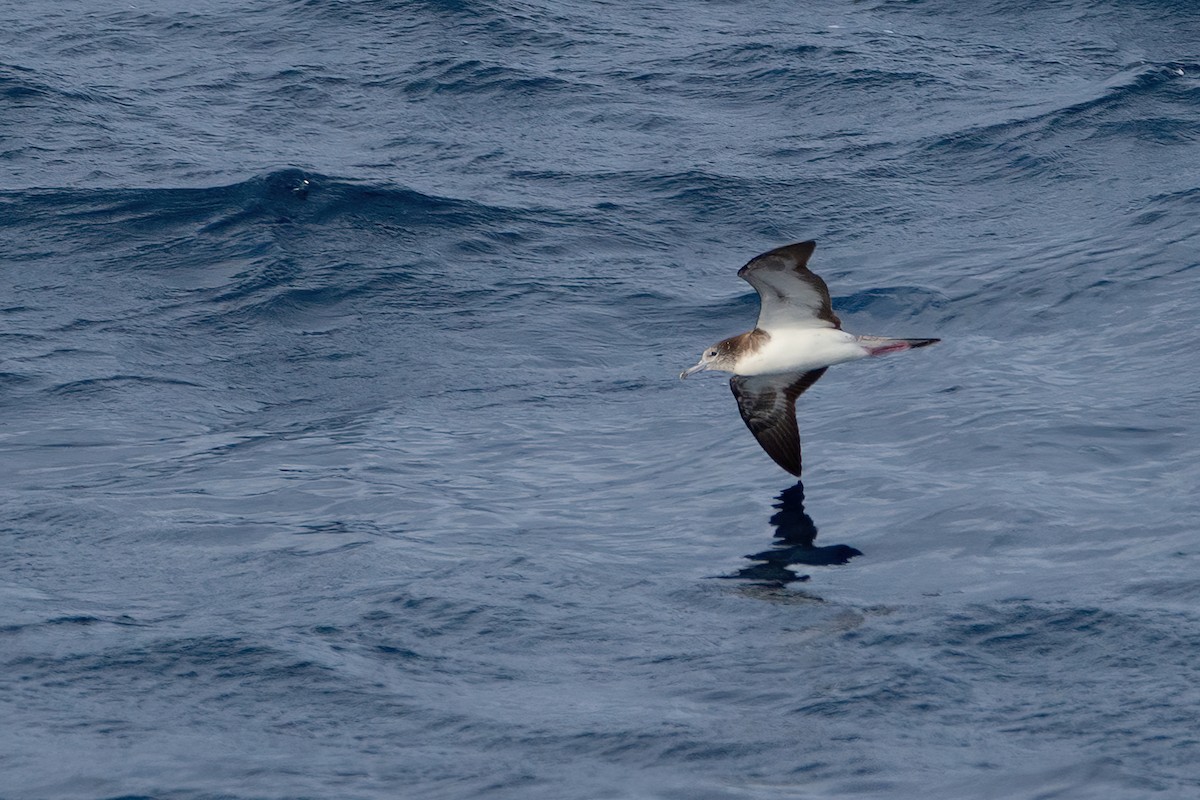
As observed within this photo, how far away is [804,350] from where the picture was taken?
1297cm

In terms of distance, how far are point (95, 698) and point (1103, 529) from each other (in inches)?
288

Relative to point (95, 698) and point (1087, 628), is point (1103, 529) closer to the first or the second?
point (1087, 628)

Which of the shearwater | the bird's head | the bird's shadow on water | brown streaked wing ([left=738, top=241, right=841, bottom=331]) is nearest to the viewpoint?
brown streaked wing ([left=738, top=241, right=841, bottom=331])

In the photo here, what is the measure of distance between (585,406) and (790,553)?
3583 millimetres

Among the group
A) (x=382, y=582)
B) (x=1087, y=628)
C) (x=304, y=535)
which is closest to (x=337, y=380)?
(x=304, y=535)

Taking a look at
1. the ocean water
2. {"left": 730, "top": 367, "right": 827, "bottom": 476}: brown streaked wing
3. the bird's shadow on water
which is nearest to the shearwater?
{"left": 730, "top": 367, "right": 827, "bottom": 476}: brown streaked wing

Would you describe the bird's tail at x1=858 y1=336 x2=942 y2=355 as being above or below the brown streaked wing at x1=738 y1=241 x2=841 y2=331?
below

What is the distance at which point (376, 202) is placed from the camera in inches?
763

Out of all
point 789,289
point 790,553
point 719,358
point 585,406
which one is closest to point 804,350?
point 789,289

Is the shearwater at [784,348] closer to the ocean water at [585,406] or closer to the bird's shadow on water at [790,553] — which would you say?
the bird's shadow on water at [790,553]

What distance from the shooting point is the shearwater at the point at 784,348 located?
12359mm

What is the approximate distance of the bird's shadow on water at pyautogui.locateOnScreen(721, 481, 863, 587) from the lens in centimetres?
1217

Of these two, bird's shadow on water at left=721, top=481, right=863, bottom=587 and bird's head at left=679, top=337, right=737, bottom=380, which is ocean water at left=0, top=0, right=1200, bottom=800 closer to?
bird's shadow on water at left=721, top=481, right=863, bottom=587

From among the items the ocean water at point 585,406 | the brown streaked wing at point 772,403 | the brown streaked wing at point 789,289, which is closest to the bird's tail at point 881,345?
the brown streaked wing at point 789,289
